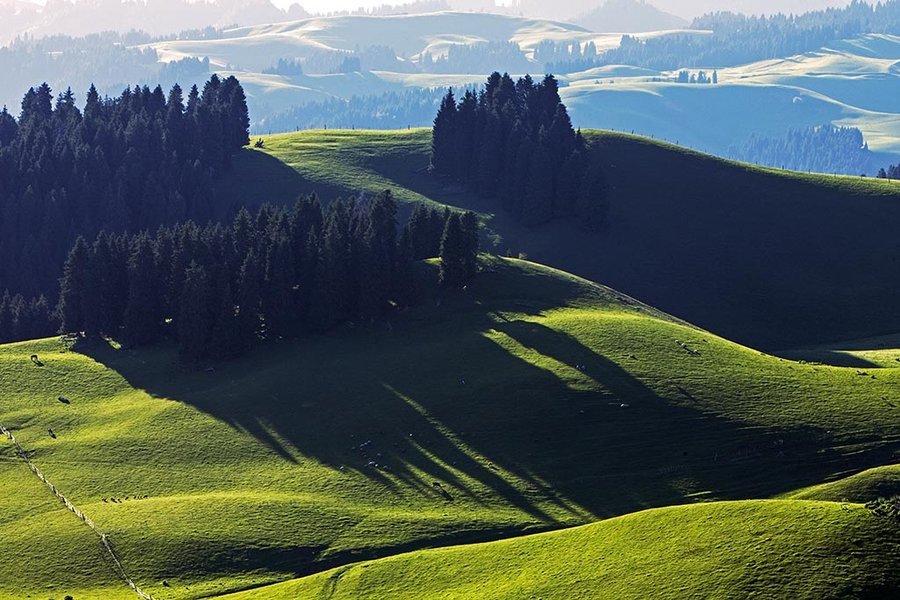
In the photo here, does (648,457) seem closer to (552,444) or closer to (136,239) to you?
(552,444)

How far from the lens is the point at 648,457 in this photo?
9369 centimetres

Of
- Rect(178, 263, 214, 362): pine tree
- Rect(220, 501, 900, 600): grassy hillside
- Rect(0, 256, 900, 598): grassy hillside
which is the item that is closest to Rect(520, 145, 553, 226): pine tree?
Rect(0, 256, 900, 598): grassy hillside

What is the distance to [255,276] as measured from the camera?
449ft

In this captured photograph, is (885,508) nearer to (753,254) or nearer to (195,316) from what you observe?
(195,316)

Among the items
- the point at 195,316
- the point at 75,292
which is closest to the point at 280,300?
the point at 195,316

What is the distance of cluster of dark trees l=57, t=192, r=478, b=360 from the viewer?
134 meters

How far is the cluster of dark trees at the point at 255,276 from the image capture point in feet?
440

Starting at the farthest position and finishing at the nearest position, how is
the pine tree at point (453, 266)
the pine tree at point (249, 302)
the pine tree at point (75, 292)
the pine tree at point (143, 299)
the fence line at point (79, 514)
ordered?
1. the pine tree at point (75, 292)
2. the pine tree at point (143, 299)
3. the pine tree at point (453, 266)
4. the pine tree at point (249, 302)
5. the fence line at point (79, 514)

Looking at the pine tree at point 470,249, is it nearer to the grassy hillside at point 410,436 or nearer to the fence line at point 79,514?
the grassy hillside at point 410,436

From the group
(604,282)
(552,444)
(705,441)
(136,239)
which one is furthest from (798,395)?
(136,239)

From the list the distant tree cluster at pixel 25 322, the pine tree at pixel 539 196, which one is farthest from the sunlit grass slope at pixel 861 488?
the distant tree cluster at pixel 25 322

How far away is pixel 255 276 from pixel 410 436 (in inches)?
1651

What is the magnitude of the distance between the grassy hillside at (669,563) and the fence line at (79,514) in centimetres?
882

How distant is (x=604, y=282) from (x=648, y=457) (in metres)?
84.5
